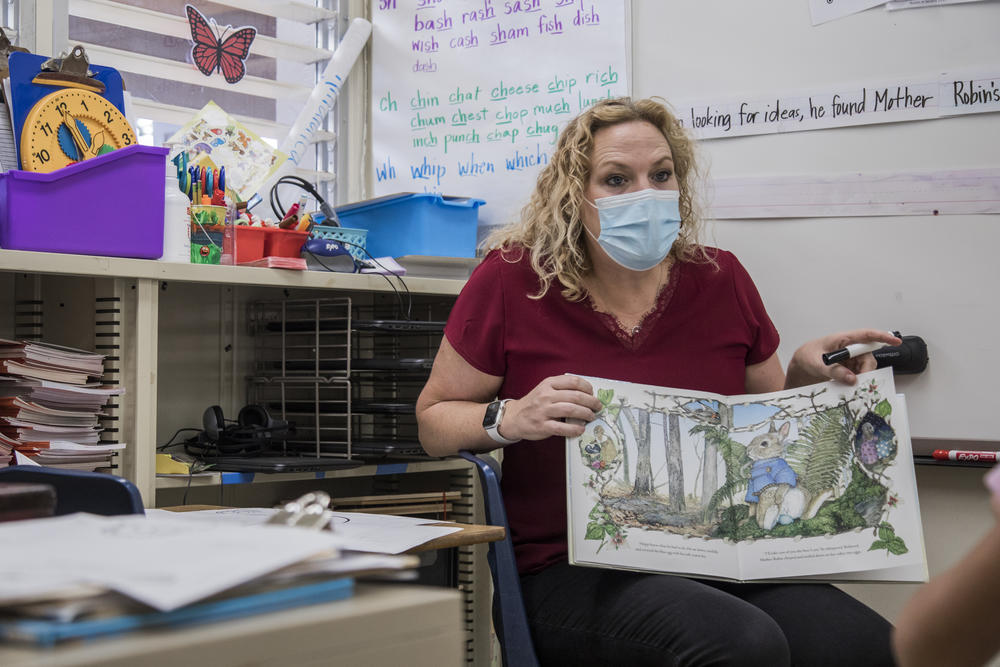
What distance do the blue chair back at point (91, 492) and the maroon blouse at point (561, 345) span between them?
73 centimetres

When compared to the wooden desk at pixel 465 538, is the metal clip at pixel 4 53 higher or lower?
higher

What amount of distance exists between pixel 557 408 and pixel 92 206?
79 cm

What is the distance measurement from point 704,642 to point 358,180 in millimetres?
1619

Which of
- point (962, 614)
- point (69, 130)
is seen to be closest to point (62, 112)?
point (69, 130)

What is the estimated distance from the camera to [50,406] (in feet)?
5.07

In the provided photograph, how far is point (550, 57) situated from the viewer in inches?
88.5

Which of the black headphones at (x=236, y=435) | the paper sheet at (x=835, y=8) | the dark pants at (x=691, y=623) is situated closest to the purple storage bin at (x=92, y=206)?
the black headphones at (x=236, y=435)

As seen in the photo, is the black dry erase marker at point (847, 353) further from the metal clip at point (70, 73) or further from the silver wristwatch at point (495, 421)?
the metal clip at point (70, 73)

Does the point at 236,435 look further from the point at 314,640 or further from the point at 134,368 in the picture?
the point at 314,640

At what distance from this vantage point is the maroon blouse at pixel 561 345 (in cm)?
158

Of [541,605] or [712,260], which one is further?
[712,260]

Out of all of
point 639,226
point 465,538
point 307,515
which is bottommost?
point 465,538

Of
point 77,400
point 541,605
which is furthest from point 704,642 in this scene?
point 77,400

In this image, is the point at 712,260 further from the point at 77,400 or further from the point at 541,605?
the point at 77,400
